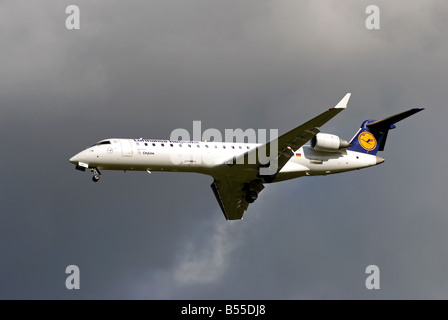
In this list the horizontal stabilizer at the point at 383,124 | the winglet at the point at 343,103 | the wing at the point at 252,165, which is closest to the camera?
the winglet at the point at 343,103

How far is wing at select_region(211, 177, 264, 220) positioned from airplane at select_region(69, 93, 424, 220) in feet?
0.07

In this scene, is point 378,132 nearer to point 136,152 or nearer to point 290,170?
point 290,170

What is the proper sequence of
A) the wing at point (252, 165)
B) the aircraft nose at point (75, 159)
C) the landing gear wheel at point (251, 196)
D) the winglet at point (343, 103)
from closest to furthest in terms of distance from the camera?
the winglet at point (343, 103)
the wing at point (252, 165)
the aircraft nose at point (75, 159)
the landing gear wheel at point (251, 196)

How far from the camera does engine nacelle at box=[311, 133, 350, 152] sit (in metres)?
42.6

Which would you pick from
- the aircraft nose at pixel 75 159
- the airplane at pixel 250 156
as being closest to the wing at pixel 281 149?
the airplane at pixel 250 156

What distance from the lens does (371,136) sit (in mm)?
45875

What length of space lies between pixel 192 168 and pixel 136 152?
3116 millimetres

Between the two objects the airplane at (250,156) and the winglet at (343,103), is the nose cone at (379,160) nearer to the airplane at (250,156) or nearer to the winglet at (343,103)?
the airplane at (250,156)

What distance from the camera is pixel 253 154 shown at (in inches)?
1599

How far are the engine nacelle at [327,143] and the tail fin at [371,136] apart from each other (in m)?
2.45

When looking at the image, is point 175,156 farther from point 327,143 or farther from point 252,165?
point 327,143

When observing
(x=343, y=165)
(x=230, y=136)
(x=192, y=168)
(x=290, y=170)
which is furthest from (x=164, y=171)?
(x=343, y=165)

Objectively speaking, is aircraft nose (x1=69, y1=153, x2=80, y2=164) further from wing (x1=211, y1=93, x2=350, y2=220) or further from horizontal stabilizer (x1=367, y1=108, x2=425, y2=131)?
horizontal stabilizer (x1=367, y1=108, x2=425, y2=131)

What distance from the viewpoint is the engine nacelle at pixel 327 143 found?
42.6 meters
